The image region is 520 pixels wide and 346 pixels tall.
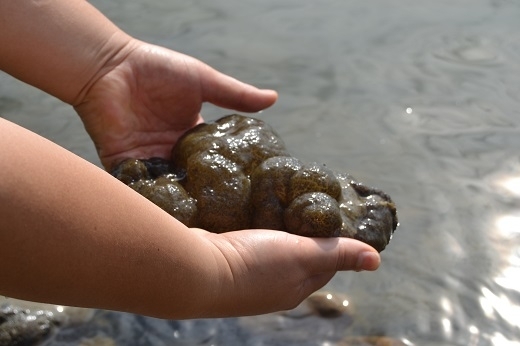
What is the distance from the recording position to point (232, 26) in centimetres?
732

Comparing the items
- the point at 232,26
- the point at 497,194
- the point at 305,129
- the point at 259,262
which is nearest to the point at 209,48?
the point at 232,26

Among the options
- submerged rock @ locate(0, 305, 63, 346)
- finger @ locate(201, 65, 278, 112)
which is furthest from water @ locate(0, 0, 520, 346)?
finger @ locate(201, 65, 278, 112)

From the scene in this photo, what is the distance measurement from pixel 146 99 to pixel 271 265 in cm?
149

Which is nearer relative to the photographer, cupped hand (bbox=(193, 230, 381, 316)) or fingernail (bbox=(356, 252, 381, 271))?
cupped hand (bbox=(193, 230, 381, 316))

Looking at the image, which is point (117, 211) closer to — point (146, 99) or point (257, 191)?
point (257, 191)

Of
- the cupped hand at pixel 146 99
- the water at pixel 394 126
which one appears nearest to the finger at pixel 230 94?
the cupped hand at pixel 146 99

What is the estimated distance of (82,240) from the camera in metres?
2.35

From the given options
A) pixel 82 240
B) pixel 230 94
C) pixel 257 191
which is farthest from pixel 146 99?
pixel 82 240

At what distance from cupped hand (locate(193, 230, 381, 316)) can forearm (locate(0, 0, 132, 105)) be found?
1.53m

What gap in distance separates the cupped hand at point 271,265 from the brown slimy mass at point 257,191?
0.12 meters

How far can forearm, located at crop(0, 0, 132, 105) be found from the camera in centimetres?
376

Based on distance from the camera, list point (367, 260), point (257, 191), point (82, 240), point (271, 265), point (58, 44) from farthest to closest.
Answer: point (58, 44) → point (257, 191) → point (367, 260) → point (271, 265) → point (82, 240)

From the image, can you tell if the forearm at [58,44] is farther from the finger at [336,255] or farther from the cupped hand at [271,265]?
the finger at [336,255]

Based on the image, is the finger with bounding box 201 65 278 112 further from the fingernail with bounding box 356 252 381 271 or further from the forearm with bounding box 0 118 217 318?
the forearm with bounding box 0 118 217 318
